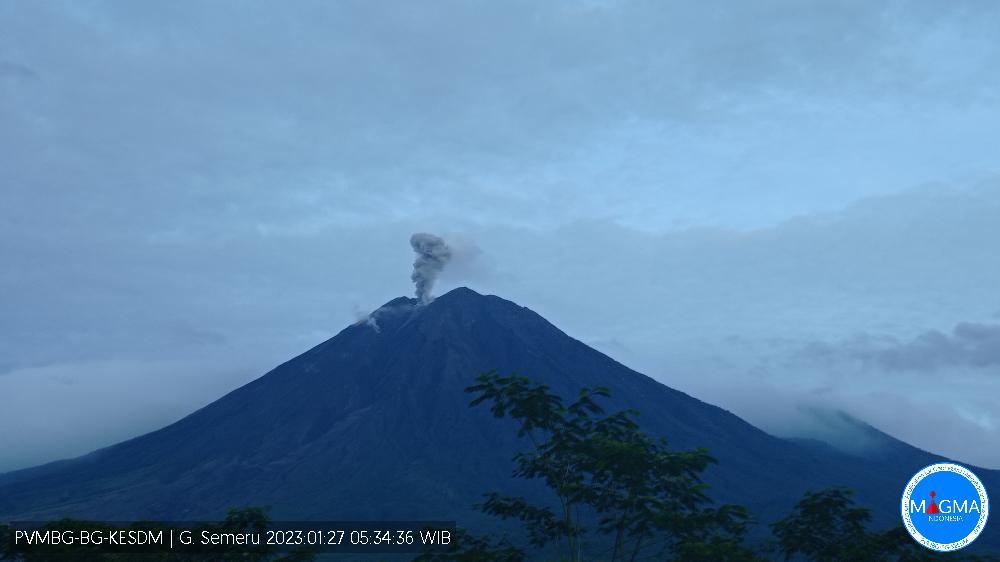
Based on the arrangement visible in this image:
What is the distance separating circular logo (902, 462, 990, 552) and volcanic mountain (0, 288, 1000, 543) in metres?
97.1

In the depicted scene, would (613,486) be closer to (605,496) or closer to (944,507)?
(605,496)

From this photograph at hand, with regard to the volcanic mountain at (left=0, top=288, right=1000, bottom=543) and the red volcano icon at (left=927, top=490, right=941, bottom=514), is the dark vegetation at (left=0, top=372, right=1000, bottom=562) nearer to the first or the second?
the red volcano icon at (left=927, top=490, right=941, bottom=514)

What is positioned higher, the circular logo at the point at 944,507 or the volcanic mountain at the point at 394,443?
the volcanic mountain at the point at 394,443

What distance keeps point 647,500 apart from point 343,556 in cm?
9138

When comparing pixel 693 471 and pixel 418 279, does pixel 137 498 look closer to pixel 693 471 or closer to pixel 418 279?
pixel 418 279

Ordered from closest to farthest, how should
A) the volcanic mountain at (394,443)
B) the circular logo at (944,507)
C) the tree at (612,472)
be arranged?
the tree at (612,472)
the circular logo at (944,507)
the volcanic mountain at (394,443)

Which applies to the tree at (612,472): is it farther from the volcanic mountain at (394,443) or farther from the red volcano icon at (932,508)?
the volcanic mountain at (394,443)

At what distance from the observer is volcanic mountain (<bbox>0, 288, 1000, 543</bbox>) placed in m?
130

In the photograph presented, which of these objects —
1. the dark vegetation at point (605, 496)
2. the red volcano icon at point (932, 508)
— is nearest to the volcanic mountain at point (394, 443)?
the dark vegetation at point (605, 496)

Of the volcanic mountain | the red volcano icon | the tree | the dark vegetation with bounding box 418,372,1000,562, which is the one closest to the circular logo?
the red volcano icon

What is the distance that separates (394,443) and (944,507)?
126 m

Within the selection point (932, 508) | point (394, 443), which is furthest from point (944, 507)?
point (394, 443)

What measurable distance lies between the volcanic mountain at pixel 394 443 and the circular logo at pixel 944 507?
97109 millimetres

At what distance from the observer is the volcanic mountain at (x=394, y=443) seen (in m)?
Result: 130
